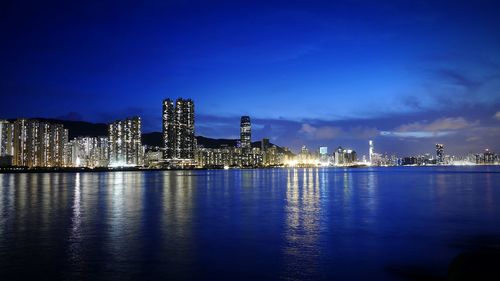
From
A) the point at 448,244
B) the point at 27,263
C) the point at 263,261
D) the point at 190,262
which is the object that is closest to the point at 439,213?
the point at 448,244

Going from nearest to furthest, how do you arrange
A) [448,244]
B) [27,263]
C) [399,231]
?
[27,263] < [448,244] < [399,231]

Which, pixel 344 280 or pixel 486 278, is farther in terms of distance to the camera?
pixel 344 280

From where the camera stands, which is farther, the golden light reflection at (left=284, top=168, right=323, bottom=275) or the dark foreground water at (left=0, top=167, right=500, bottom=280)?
the golden light reflection at (left=284, top=168, right=323, bottom=275)

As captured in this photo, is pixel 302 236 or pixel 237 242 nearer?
pixel 237 242

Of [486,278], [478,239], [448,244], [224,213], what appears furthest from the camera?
[224,213]

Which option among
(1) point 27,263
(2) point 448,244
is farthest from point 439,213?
(1) point 27,263

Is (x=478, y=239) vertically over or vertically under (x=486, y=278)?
under

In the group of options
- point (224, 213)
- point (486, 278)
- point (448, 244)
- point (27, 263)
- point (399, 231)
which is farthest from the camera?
point (224, 213)

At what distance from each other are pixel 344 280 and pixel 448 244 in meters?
10.4

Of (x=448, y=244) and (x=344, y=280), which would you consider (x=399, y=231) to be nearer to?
(x=448, y=244)

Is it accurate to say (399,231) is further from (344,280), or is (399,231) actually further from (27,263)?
(27,263)

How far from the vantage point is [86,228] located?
29.3 meters

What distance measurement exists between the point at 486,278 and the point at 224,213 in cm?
2903

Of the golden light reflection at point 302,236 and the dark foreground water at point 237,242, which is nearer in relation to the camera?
the dark foreground water at point 237,242
